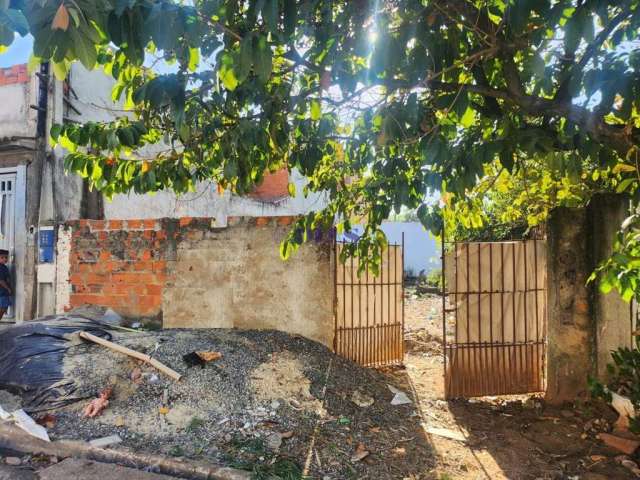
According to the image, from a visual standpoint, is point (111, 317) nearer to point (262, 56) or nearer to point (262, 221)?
point (262, 221)

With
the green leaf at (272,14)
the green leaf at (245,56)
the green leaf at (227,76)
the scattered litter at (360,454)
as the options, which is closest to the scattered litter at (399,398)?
the scattered litter at (360,454)

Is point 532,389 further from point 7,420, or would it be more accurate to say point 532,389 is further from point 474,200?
point 7,420

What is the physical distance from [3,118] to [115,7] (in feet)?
23.8

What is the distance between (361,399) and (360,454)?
1014 millimetres

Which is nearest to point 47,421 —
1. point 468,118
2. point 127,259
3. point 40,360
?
point 40,360

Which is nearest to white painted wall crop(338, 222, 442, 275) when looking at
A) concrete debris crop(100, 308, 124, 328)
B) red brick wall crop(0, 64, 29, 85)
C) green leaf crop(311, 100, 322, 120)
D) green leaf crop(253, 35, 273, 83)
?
red brick wall crop(0, 64, 29, 85)

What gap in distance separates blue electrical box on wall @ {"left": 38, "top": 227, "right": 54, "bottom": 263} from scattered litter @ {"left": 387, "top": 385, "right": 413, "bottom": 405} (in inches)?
200

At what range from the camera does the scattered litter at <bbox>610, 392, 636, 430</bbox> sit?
3693 millimetres

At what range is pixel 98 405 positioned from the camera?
3.60m

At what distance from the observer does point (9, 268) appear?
711cm

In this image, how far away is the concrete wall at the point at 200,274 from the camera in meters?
5.13

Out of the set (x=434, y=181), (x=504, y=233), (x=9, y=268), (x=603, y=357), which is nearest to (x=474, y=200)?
(x=434, y=181)

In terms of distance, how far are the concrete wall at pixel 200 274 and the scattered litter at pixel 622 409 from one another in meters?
2.73

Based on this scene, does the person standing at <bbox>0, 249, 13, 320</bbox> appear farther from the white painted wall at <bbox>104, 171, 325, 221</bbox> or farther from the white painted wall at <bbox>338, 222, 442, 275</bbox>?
the white painted wall at <bbox>338, 222, 442, 275</bbox>
